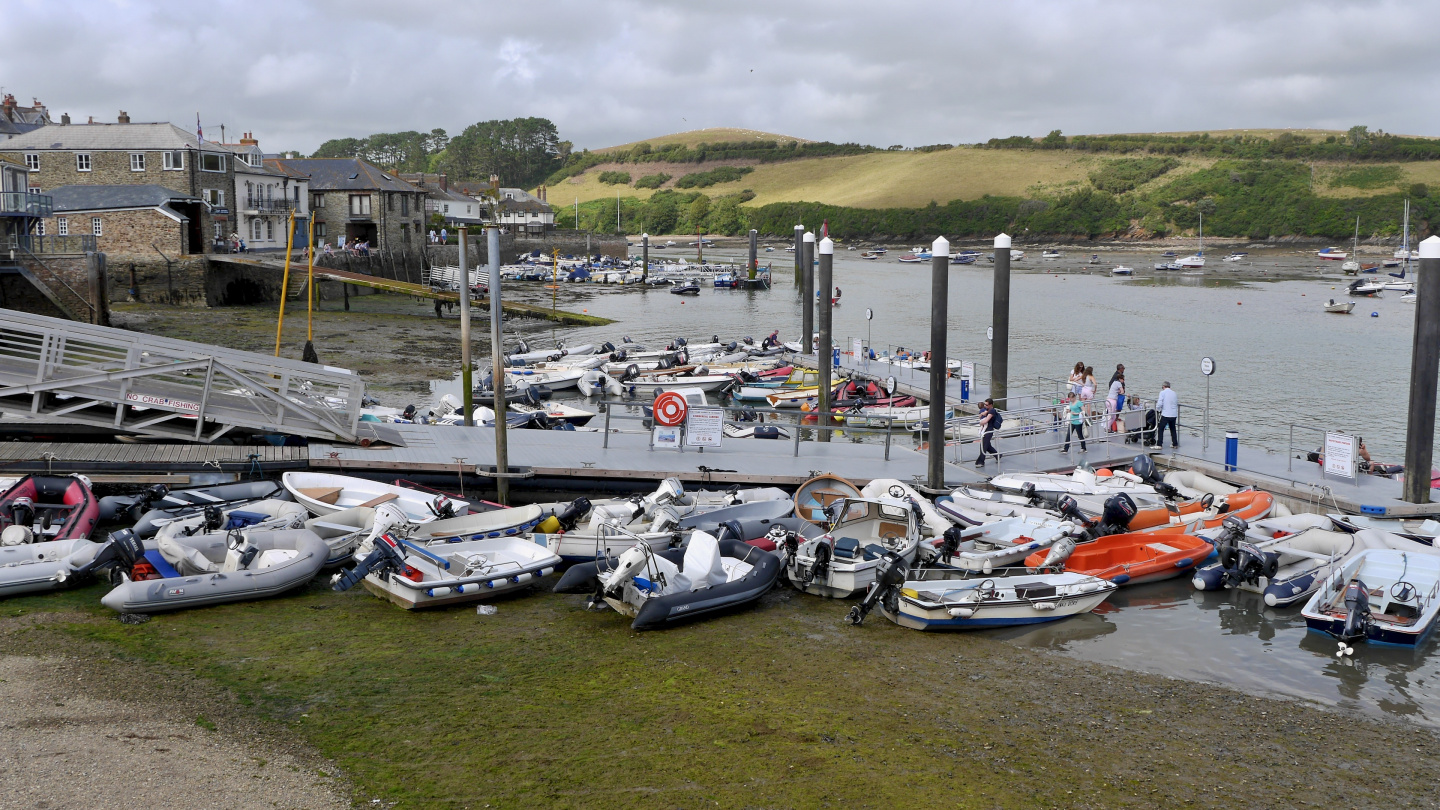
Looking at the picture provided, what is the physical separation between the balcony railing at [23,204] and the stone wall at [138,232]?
10.1m

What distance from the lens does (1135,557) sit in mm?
15023

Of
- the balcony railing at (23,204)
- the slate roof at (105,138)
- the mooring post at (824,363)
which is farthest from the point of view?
the slate roof at (105,138)

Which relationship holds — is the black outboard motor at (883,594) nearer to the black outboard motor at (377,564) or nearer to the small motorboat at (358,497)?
the black outboard motor at (377,564)

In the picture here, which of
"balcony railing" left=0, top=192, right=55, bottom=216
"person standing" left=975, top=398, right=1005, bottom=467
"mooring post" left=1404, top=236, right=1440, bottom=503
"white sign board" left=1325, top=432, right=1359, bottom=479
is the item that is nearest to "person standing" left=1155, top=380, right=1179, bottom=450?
"white sign board" left=1325, top=432, right=1359, bottom=479

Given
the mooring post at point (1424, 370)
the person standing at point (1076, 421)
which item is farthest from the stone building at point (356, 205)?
the mooring post at point (1424, 370)

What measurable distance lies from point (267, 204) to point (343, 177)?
353 inches

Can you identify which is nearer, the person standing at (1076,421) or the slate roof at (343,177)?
the person standing at (1076,421)

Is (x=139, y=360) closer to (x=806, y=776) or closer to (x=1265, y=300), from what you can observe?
(x=806, y=776)

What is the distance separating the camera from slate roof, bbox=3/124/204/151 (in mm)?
53844

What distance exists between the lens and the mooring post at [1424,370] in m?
15.4

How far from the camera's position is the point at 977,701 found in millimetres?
10641

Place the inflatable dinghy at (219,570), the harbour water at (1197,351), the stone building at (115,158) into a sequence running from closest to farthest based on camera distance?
the inflatable dinghy at (219,570)
the harbour water at (1197,351)
the stone building at (115,158)

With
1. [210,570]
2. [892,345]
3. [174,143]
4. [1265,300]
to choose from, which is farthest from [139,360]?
[1265,300]

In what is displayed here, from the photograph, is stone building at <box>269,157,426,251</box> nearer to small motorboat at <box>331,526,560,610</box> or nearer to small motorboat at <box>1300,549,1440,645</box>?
small motorboat at <box>331,526,560,610</box>
